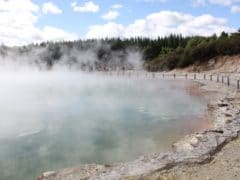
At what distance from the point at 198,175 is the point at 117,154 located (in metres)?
4.09

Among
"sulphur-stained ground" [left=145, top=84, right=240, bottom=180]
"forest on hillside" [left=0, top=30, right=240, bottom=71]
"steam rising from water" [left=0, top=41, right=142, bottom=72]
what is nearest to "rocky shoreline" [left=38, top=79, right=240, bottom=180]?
"sulphur-stained ground" [left=145, top=84, right=240, bottom=180]

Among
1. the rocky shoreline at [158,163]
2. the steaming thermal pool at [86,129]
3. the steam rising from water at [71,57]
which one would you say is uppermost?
the steam rising from water at [71,57]

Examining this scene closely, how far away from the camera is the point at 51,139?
13.1 m

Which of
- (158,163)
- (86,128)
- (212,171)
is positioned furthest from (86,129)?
(212,171)

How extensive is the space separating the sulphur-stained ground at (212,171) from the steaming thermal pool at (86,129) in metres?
3.10

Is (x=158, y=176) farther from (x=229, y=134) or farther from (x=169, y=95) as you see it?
(x=169, y=95)

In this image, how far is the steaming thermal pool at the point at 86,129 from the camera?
10.6 meters

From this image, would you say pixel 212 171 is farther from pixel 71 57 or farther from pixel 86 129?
pixel 71 57

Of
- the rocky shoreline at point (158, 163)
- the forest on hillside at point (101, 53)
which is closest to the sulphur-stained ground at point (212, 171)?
the rocky shoreline at point (158, 163)

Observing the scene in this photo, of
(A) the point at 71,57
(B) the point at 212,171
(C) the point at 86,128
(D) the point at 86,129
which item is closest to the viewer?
(B) the point at 212,171

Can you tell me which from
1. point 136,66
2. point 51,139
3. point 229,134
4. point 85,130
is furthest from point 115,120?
point 136,66

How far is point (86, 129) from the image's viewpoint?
14.8m

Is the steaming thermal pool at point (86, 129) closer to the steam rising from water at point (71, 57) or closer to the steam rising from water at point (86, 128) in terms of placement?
the steam rising from water at point (86, 128)

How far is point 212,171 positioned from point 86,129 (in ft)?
26.7
